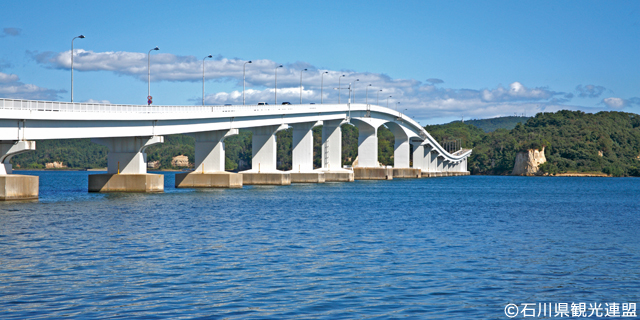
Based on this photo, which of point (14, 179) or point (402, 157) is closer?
point (14, 179)

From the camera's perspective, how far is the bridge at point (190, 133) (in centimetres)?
4641

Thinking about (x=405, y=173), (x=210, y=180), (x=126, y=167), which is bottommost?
(x=210, y=180)

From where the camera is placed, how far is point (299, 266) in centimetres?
2111

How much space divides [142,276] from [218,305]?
14.8ft

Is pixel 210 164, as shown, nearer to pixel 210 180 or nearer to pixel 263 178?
pixel 210 180

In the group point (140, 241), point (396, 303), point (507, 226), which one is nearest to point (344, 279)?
point (396, 303)

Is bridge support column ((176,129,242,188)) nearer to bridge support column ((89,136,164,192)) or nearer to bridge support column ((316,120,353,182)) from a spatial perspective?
bridge support column ((89,136,164,192))

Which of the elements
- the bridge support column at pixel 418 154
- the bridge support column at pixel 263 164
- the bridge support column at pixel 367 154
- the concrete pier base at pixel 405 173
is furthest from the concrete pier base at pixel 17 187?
the bridge support column at pixel 418 154

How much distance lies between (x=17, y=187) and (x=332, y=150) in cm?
6342

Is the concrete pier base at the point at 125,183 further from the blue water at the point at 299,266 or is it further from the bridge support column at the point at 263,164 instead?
the bridge support column at the point at 263,164

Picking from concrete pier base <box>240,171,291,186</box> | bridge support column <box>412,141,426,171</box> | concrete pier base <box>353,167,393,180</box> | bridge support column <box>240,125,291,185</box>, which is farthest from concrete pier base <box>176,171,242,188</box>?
bridge support column <box>412,141,426,171</box>

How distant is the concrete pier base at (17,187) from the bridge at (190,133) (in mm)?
75

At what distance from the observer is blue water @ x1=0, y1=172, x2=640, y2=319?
50.4ft

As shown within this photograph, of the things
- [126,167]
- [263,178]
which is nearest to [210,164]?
Answer: [263,178]
